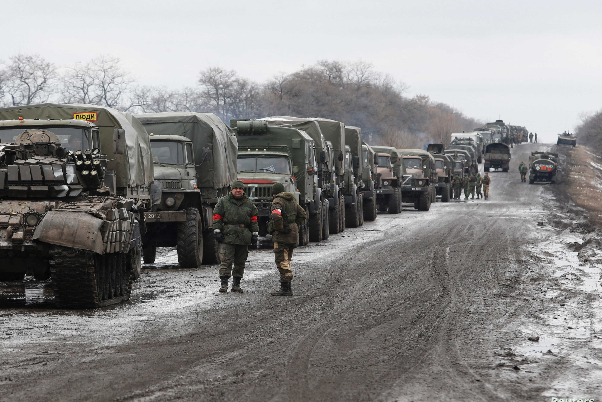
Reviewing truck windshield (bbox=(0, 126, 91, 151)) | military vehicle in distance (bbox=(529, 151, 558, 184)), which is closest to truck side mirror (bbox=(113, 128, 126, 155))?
truck windshield (bbox=(0, 126, 91, 151))

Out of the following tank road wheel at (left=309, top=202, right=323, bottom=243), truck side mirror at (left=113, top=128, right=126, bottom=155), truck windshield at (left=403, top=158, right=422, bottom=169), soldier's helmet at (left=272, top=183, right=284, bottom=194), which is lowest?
tank road wheel at (left=309, top=202, right=323, bottom=243)

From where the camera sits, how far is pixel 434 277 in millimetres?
15039

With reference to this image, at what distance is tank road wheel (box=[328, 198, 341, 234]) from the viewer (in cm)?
2617

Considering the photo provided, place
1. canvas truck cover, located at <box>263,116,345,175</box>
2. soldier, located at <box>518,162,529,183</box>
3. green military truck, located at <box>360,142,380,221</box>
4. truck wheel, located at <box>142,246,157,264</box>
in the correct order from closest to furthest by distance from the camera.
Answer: truck wheel, located at <box>142,246,157,264</box>
canvas truck cover, located at <box>263,116,345,175</box>
green military truck, located at <box>360,142,380,221</box>
soldier, located at <box>518,162,529,183</box>

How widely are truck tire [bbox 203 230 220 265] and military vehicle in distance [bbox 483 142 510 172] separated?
5857 cm

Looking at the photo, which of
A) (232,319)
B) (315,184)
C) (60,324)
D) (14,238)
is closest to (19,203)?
(14,238)

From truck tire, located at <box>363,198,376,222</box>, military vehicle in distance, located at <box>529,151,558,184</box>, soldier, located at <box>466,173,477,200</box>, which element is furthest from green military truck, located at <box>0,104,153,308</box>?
military vehicle in distance, located at <box>529,151,558,184</box>

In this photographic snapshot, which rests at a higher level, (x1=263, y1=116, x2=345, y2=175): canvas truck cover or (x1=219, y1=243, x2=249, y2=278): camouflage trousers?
(x1=263, y1=116, x2=345, y2=175): canvas truck cover

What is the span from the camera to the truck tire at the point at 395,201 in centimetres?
3784

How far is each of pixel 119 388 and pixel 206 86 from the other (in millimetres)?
87140

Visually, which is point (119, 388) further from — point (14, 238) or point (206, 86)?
point (206, 86)

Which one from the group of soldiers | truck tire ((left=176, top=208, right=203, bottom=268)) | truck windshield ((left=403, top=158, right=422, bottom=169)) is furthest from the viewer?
the group of soldiers

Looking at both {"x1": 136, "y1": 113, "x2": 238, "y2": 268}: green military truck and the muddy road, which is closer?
the muddy road

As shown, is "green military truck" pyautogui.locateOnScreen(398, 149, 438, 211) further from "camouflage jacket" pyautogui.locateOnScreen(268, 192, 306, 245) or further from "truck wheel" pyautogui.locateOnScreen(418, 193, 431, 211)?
"camouflage jacket" pyautogui.locateOnScreen(268, 192, 306, 245)
